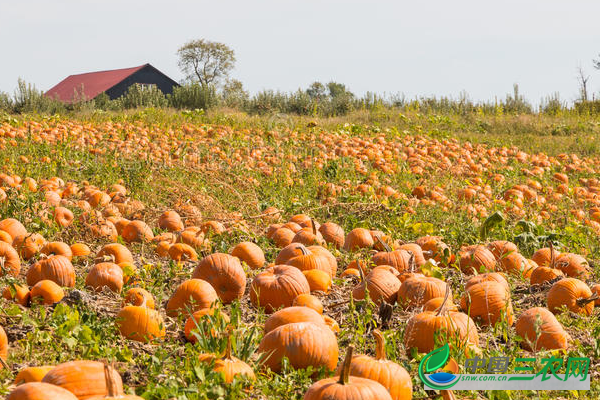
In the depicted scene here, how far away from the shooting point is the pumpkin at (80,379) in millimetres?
2461

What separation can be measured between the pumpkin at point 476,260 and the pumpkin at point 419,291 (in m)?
1.25

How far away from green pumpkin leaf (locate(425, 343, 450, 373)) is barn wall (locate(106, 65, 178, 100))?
4879cm

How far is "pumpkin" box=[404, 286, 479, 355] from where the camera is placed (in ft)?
11.1

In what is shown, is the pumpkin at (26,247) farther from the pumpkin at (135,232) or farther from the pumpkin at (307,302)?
the pumpkin at (307,302)

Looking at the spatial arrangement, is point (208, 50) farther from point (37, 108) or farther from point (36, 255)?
point (36, 255)

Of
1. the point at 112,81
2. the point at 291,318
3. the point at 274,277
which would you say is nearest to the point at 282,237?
the point at 274,277

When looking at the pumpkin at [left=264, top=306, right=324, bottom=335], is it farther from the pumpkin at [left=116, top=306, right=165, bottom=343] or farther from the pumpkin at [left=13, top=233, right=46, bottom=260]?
the pumpkin at [left=13, top=233, right=46, bottom=260]

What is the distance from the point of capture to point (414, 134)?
18.7 m

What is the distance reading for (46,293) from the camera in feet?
13.6

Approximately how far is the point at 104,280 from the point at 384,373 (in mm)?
2606

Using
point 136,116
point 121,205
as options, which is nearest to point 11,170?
point 121,205

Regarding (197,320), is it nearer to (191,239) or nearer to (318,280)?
(318,280)

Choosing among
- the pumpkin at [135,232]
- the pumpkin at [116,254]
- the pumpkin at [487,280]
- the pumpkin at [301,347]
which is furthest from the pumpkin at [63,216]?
the pumpkin at [487,280]

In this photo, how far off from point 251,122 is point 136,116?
3686 mm
